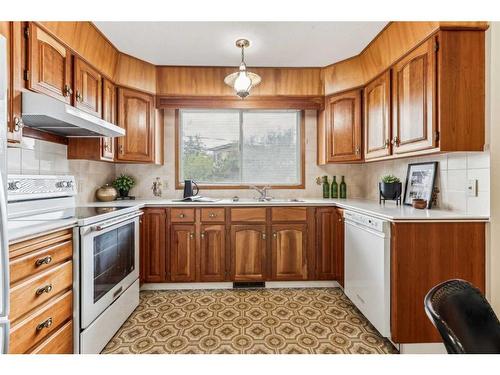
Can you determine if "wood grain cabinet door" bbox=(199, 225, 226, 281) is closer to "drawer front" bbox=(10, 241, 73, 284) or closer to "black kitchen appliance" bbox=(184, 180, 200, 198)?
"black kitchen appliance" bbox=(184, 180, 200, 198)

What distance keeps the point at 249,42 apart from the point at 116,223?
192cm

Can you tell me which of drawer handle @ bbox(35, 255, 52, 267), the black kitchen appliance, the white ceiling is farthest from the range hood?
the black kitchen appliance

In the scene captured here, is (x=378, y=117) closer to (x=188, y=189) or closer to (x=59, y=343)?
(x=188, y=189)

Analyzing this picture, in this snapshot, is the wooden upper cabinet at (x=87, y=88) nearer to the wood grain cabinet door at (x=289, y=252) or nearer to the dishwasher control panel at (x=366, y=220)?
the wood grain cabinet door at (x=289, y=252)

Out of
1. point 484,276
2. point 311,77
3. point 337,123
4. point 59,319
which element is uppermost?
point 311,77

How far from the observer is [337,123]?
2893 millimetres

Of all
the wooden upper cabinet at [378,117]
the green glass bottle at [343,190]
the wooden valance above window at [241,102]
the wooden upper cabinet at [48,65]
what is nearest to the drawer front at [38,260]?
the wooden upper cabinet at [48,65]

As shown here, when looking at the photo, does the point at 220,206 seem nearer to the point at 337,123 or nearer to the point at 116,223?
the point at 116,223

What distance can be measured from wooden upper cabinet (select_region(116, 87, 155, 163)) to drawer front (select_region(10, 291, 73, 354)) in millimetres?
1556

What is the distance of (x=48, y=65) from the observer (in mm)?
1732

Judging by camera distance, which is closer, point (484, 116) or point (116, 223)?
point (484, 116)

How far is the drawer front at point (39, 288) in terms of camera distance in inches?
44.3

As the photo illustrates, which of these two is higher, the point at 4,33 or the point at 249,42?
the point at 249,42

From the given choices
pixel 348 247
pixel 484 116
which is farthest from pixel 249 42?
pixel 348 247
